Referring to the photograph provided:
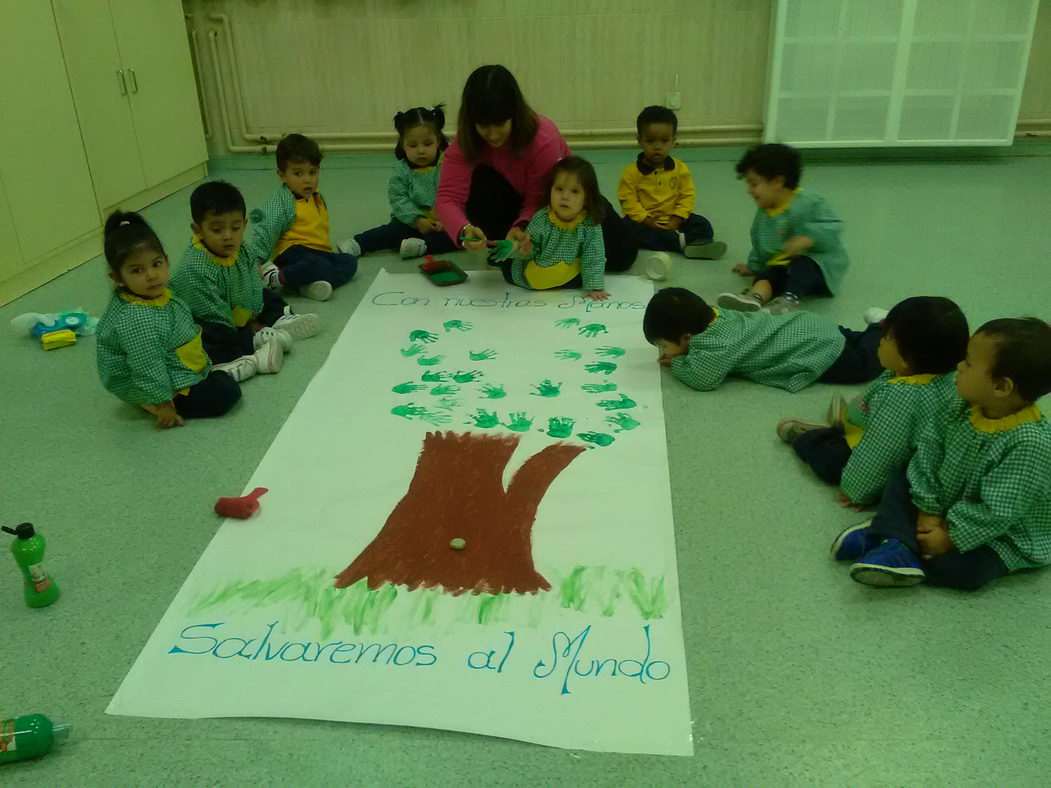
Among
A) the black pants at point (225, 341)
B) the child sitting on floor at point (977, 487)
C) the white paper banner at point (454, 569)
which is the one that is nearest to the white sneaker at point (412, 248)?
the black pants at point (225, 341)

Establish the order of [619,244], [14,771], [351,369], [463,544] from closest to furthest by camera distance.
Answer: [14,771]
[463,544]
[351,369]
[619,244]

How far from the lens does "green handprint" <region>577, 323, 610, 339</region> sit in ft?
7.36

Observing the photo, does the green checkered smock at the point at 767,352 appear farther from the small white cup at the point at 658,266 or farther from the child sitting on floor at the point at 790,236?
Answer: the small white cup at the point at 658,266

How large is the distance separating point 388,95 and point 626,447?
2.82 m

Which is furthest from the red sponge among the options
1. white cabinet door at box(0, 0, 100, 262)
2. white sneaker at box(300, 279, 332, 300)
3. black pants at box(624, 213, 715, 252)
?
black pants at box(624, 213, 715, 252)

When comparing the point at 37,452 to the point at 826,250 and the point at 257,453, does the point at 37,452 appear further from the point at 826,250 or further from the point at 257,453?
the point at 826,250

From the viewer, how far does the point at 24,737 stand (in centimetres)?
108

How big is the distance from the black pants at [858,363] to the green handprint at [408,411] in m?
0.91

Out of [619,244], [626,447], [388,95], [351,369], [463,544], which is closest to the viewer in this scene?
[463,544]

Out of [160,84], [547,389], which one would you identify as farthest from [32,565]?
[160,84]

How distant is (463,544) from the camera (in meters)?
1.43

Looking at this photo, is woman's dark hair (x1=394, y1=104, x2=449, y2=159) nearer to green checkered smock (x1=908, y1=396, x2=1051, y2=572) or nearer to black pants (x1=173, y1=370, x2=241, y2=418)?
black pants (x1=173, y1=370, x2=241, y2=418)

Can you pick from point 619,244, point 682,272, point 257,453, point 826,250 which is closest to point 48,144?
point 257,453

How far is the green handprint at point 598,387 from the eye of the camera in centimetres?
195
